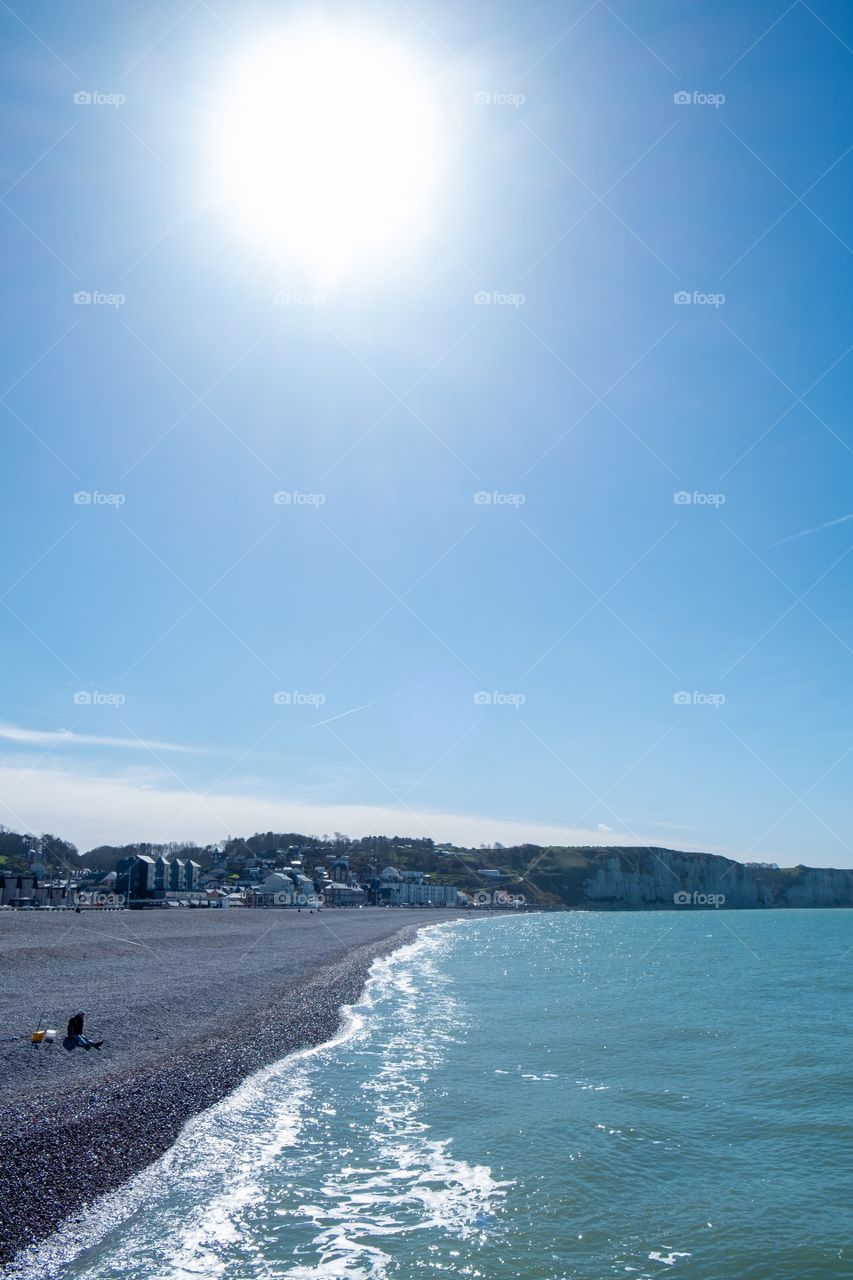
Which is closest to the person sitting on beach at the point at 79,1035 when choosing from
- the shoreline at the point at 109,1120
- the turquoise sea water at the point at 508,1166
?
the shoreline at the point at 109,1120

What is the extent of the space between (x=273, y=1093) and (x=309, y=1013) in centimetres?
1113

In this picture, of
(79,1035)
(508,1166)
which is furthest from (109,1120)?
(508,1166)

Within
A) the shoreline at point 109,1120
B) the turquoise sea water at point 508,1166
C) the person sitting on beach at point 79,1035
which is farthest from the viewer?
the person sitting on beach at point 79,1035

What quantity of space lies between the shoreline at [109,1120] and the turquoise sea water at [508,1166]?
0.44 metres

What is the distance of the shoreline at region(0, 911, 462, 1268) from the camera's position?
39.1 feet

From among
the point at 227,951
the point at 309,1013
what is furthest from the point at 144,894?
the point at 309,1013

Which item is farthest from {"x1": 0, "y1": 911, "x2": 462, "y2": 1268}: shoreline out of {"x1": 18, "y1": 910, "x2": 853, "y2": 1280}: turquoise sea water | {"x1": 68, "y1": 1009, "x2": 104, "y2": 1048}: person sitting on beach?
{"x1": 68, "y1": 1009, "x2": 104, "y2": 1048}: person sitting on beach

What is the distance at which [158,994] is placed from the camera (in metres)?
30.4

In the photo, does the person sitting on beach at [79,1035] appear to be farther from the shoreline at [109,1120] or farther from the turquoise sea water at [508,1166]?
the turquoise sea water at [508,1166]

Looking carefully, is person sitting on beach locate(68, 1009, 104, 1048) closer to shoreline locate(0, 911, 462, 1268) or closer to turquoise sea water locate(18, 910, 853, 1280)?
shoreline locate(0, 911, 462, 1268)

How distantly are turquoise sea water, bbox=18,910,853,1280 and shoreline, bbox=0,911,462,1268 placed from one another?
0.44m

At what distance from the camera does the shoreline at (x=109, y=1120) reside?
11.9 meters

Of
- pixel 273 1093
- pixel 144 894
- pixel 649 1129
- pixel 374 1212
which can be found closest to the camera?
pixel 374 1212

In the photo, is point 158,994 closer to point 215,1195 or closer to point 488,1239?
point 215,1195
